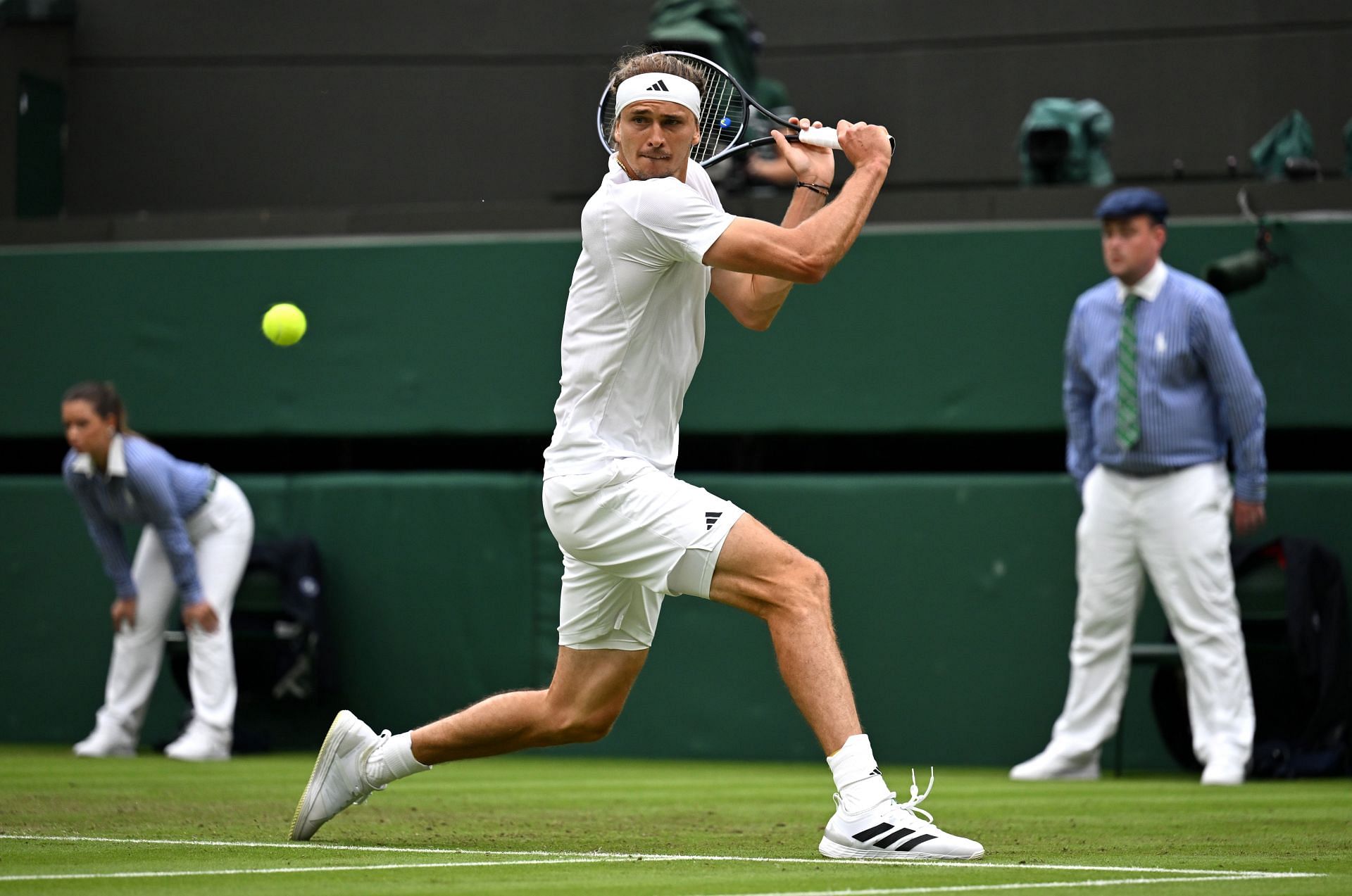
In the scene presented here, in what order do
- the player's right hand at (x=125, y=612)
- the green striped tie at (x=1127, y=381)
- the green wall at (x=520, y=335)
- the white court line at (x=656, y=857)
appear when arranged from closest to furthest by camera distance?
the white court line at (x=656, y=857) < the green striped tie at (x=1127, y=381) < the green wall at (x=520, y=335) < the player's right hand at (x=125, y=612)

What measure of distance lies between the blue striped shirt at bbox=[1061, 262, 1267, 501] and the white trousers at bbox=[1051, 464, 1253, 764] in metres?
0.10

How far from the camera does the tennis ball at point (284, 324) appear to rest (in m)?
9.32

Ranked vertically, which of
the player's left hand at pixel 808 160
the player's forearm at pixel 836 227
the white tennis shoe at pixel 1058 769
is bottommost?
the white tennis shoe at pixel 1058 769

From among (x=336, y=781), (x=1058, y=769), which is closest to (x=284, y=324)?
(x=1058, y=769)

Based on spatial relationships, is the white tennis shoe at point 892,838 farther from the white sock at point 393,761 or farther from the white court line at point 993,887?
the white sock at point 393,761

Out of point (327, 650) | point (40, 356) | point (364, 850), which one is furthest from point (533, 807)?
point (40, 356)

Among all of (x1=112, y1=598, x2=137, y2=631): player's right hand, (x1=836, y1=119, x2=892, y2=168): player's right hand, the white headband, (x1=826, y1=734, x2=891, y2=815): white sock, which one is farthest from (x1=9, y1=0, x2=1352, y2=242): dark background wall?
(x1=826, y1=734, x2=891, y2=815): white sock

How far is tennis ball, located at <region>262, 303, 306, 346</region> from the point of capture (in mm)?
9320

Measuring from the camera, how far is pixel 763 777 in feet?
27.2

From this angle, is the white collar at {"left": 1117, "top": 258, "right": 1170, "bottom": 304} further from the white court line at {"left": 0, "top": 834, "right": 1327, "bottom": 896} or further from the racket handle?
the white court line at {"left": 0, "top": 834, "right": 1327, "bottom": 896}

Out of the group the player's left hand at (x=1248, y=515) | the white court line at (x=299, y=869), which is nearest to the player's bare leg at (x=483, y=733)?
the white court line at (x=299, y=869)

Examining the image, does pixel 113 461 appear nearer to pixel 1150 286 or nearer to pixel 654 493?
pixel 1150 286

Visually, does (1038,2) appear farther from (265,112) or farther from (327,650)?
(327,650)

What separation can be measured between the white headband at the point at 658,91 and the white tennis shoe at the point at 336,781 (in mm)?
1814
